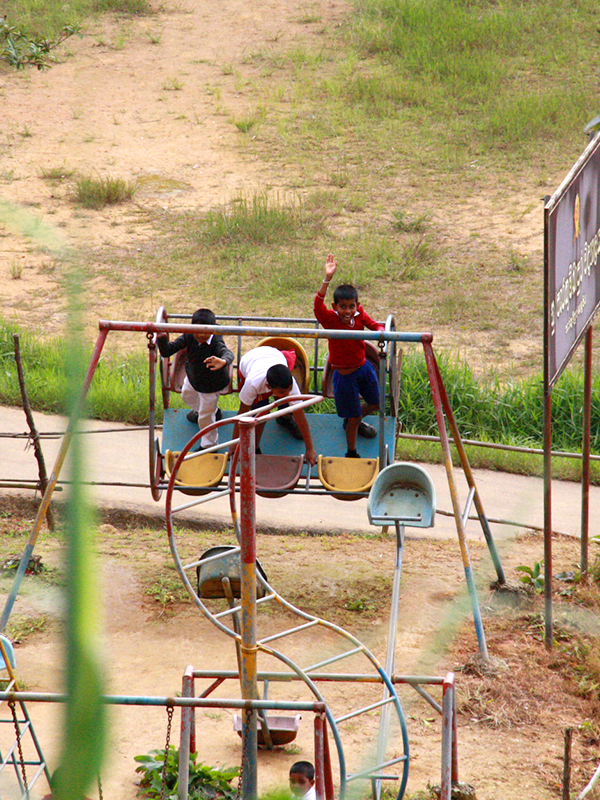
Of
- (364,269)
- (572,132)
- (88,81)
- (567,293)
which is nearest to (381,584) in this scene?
(567,293)

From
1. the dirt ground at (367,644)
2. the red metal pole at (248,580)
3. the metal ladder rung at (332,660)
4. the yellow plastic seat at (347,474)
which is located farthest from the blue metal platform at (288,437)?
the red metal pole at (248,580)

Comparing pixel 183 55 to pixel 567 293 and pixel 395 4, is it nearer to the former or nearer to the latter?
pixel 395 4

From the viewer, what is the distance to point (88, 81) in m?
0.40

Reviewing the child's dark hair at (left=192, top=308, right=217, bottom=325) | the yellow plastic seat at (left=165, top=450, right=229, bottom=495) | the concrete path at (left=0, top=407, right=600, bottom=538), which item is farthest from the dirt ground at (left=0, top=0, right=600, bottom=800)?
the child's dark hair at (left=192, top=308, right=217, bottom=325)

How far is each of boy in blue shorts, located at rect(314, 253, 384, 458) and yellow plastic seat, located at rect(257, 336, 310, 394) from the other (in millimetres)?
214

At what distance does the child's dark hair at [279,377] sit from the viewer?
4598 millimetres

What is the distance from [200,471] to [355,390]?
1.00 meters

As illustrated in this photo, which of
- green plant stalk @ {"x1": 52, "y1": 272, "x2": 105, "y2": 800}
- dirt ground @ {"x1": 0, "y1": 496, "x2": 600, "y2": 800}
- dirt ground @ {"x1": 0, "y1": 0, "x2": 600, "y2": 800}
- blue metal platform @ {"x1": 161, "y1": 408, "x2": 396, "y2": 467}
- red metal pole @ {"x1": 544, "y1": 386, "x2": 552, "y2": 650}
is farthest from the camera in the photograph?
blue metal platform @ {"x1": 161, "y1": 408, "x2": 396, "y2": 467}

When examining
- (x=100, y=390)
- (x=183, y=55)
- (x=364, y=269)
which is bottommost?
(x=100, y=390)

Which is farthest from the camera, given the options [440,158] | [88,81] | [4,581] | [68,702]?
[440,158]

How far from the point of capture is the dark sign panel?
366cm

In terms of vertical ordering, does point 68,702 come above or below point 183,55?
below

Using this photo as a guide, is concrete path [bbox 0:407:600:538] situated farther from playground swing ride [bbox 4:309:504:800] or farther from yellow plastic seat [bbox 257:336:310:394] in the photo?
yellow plastic seat [bbox 257:336:310:394]

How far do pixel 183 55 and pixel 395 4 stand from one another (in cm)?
474
